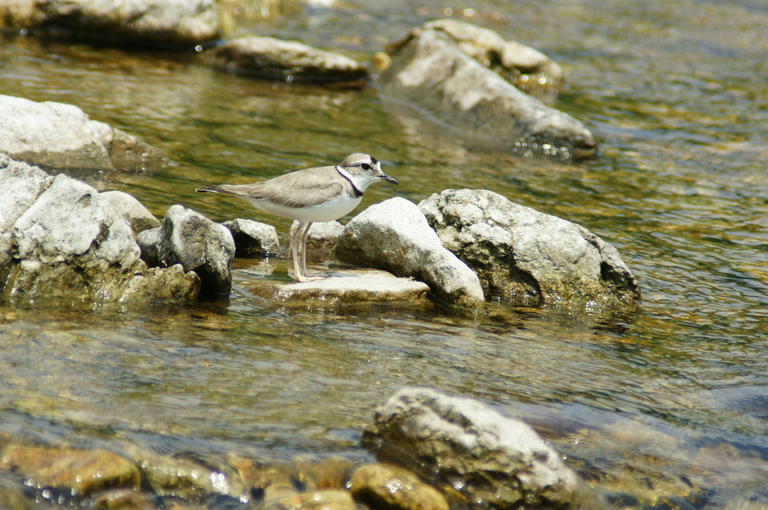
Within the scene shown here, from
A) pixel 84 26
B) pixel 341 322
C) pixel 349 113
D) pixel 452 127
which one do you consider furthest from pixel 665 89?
pixel 341 322

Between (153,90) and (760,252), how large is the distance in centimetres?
1018

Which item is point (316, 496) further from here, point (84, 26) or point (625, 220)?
point (84, 26)

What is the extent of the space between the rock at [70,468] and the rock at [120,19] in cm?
1424

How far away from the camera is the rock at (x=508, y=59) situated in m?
19.3

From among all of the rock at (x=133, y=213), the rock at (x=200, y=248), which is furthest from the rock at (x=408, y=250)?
the rock at (x=133, y=213)

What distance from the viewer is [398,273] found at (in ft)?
29.9

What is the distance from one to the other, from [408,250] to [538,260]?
52.1 inches

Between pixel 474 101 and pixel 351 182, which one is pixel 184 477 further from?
pixel 474 101

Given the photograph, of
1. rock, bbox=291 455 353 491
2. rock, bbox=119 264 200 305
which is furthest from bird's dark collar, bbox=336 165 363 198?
rock, bbox=291 455 353 491

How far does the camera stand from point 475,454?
5.26 metres

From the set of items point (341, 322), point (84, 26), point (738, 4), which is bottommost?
point (341, 322)

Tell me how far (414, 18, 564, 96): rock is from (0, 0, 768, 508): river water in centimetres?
71

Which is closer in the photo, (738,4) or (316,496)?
(316,496)

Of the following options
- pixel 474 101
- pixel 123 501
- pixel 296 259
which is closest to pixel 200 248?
pixel 296 259
